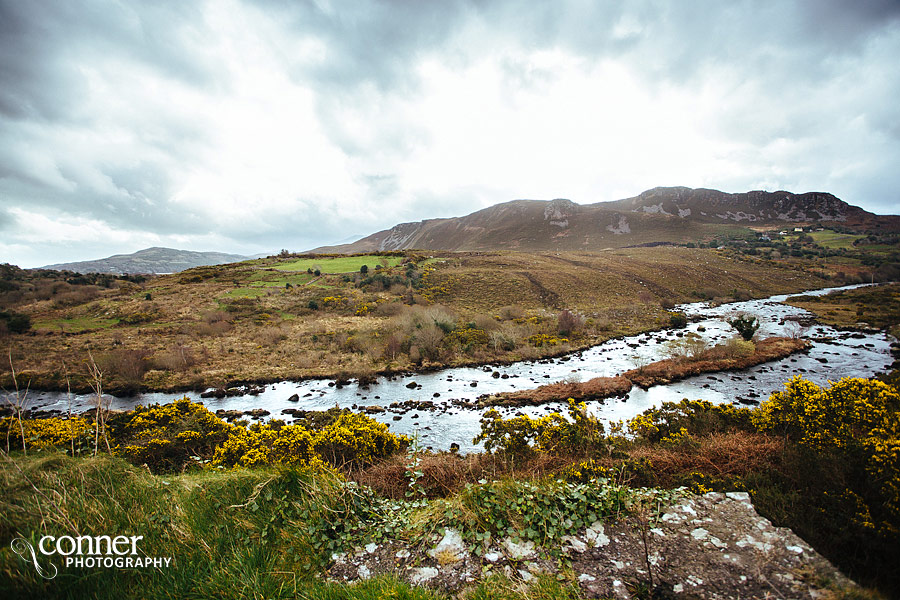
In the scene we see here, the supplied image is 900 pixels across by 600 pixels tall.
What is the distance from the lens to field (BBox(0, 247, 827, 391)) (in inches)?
784

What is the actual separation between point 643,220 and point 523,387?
103 meters

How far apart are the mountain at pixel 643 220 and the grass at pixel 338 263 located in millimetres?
54302

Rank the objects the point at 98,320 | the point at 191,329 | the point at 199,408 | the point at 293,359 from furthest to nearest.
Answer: the point at 98,320 < the point at 191,329 < the point at 293,359 < the point at 199,408

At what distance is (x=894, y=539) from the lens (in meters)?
2.55

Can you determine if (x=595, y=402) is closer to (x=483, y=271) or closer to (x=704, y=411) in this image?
(x=704, y=411)

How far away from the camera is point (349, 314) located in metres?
32.0

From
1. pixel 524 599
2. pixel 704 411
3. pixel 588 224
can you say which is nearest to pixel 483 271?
pixel 704 411

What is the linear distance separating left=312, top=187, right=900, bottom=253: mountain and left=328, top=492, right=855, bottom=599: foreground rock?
92.3 meters

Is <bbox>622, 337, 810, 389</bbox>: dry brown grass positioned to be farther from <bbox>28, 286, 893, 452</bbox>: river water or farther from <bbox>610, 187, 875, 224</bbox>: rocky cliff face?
<bbox>610, 187, 875, 224</bbox>: rocky cliff face

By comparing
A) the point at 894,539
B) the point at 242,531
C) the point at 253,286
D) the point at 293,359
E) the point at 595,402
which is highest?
the point at 253,286

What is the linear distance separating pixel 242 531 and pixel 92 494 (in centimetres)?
172

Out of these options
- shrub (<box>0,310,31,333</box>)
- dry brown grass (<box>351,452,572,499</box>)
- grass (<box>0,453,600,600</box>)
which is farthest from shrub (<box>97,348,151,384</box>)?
dry brown grass (<box>351,452,572,499</box>)

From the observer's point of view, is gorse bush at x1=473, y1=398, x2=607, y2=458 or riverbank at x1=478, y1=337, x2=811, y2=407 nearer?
gorse bush at x1=473, y1=398, x2=607, y2=458

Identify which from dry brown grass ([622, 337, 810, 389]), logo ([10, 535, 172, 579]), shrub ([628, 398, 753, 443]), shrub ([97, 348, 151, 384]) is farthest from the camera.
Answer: shrub ([97, 348, 151, 384])
